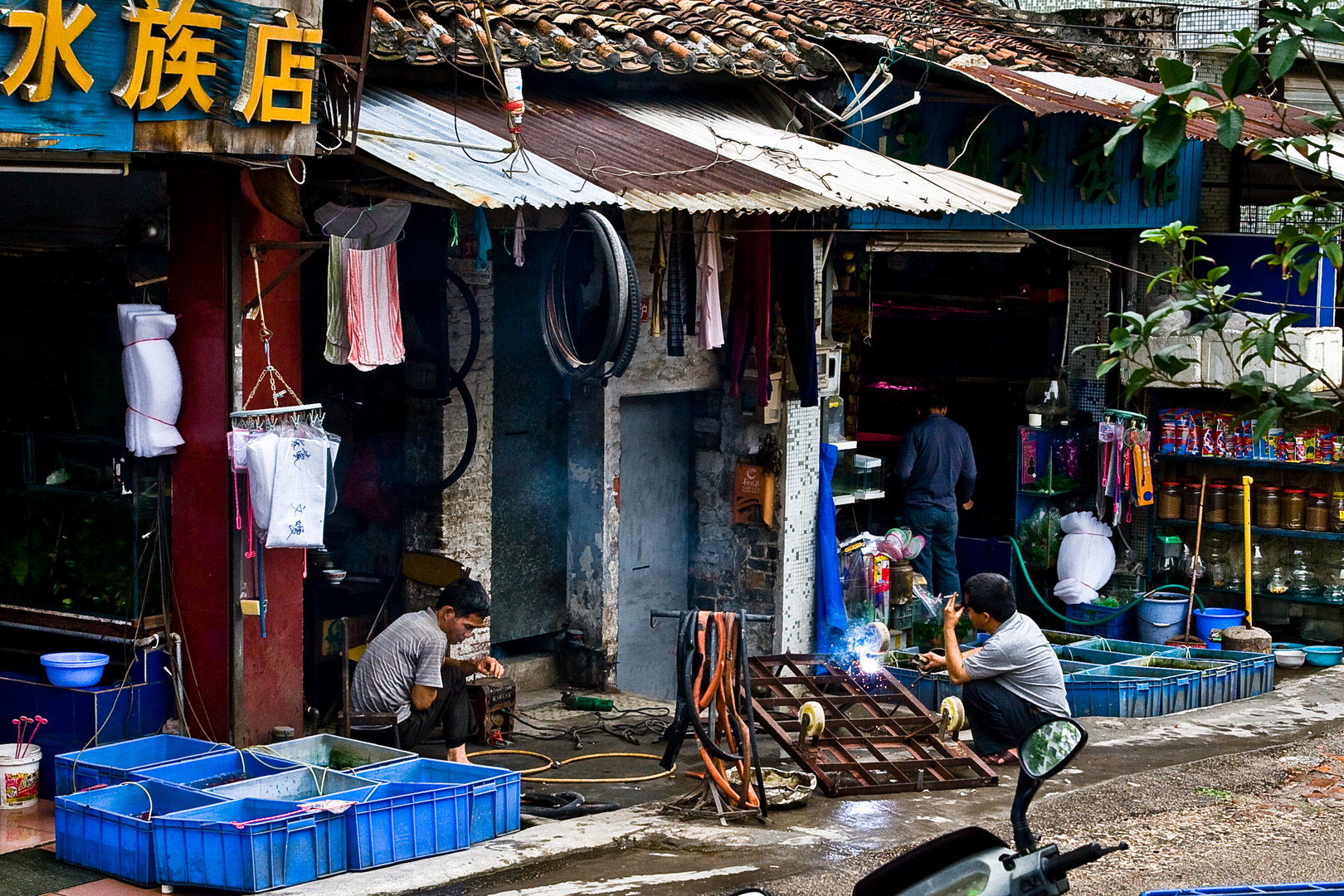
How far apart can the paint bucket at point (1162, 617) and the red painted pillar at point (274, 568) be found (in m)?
7.81

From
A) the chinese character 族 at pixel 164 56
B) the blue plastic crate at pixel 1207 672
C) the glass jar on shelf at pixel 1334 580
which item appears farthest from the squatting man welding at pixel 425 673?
the glass jar on shelf at pixel 1334 580

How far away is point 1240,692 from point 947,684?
2.43 meters

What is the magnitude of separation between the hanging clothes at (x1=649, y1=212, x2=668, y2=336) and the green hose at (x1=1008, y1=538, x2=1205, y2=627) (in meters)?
4.82

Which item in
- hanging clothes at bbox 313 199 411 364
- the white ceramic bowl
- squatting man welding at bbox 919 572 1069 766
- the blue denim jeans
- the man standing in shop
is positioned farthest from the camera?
the blue denim jeans

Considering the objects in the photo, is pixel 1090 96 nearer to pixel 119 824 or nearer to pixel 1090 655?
pixel 1090 655

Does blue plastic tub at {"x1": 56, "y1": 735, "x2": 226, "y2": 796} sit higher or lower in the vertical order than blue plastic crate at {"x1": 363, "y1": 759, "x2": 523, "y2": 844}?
higher

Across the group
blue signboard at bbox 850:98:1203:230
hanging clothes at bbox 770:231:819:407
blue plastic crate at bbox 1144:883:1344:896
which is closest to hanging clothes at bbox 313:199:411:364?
hanging clothes at bbox 770:231:819:407

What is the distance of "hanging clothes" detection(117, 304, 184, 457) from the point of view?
9.16 meters

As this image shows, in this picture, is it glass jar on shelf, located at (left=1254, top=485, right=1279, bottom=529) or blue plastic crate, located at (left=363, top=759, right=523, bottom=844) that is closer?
blue plastic crate, located at (left=363, top=759, right=523, bottom=844)

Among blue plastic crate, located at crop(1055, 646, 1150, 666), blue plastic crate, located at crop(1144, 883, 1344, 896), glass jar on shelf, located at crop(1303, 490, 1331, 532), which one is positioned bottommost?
blue plastic crate, located at crop(1055, 646, 1150, 666)

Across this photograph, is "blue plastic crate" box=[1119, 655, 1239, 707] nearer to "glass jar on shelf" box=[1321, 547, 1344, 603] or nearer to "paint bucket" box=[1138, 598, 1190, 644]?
"paint bucket" box=[1138, 598, 1190, 644]

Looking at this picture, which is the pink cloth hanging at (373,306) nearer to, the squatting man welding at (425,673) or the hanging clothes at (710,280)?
the squatting man welding at (425,673)

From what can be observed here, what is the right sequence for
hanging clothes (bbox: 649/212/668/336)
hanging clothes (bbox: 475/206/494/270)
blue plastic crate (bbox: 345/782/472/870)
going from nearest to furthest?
1. blue plastic crate (bbox: 345/782/472/870)
2. hanging clothes (bbox: 475/206/494/270)
3. hanging clothes (bbox: 649/212/668/336)

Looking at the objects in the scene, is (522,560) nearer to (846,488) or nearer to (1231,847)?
(846,488)
